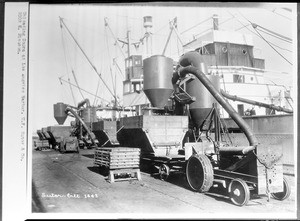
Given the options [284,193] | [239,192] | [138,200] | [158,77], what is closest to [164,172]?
[138,200]

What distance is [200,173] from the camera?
7.62 meters

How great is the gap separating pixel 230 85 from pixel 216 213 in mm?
11315

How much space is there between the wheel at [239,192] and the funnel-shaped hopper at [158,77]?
4408 mm

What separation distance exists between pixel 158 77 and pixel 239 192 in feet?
16.3

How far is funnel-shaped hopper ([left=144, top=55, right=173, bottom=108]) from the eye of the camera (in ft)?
33.0

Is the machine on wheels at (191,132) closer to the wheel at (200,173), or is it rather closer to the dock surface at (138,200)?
the wheel at (200,173)

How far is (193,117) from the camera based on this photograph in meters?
10.4

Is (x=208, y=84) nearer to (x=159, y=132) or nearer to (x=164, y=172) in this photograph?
(x=159, y=132)

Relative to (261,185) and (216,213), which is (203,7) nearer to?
(261,185)

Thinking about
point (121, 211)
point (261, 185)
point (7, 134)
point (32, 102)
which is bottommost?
point (121, 211)

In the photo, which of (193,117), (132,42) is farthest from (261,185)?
(132,42)

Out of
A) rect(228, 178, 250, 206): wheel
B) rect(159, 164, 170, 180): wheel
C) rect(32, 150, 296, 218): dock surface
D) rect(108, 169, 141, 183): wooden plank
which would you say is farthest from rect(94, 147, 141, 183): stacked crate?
rect(228, 178, 250, 206): wheel

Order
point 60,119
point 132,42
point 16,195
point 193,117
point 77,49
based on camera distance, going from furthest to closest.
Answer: point 60,119 → point 132,42 → point 193,117 → point 77,49 → point 16,195

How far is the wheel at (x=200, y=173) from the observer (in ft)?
24.2
